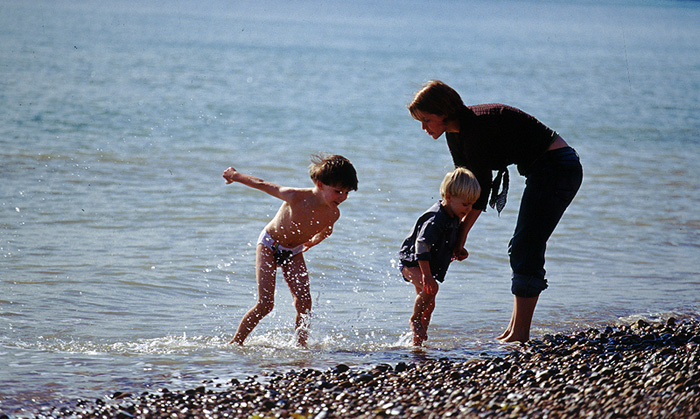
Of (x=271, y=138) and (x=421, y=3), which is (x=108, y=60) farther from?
(x=421, y=3)

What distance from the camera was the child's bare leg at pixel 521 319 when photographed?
5348mm

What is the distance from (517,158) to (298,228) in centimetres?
157

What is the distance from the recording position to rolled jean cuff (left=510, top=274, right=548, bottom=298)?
5242 mm

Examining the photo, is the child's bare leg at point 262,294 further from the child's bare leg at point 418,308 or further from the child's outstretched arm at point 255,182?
the child's bare leg at point 418,308

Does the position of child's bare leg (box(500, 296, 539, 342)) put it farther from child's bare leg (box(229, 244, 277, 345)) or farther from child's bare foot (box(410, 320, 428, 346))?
child's bare leg (box(229, 244, 277, 345))

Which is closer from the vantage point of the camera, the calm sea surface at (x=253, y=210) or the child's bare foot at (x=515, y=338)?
the child's bare foot at (x=515, y=338)

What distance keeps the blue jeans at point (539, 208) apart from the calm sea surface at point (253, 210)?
0.68 meters

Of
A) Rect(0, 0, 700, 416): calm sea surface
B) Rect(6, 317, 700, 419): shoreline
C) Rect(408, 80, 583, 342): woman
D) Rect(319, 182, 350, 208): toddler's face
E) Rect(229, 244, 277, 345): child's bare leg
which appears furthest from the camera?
Rect(0, 0, 700, 416): calm sea surface

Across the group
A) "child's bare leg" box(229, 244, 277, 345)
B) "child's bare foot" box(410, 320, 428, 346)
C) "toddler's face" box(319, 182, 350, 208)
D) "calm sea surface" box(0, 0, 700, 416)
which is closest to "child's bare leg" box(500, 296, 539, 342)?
"calm sea surface" box(0, 0, 700, 416)

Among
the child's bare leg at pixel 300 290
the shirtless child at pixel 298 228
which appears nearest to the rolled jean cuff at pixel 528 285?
the shirtless child at pixel 298 228

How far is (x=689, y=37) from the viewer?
48938mm

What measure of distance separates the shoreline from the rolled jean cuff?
39 centimetres

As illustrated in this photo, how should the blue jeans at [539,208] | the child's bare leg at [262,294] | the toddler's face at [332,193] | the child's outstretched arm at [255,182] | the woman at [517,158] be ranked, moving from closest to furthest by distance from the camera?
1. the woman at [517,158]
2. the blue jeans at [539,208]
3. the child's outstretched arm at [255,182]
4. the toddler's face at [332,193]
5. the child's bare leg at [262,294]

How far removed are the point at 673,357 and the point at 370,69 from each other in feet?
87.1
